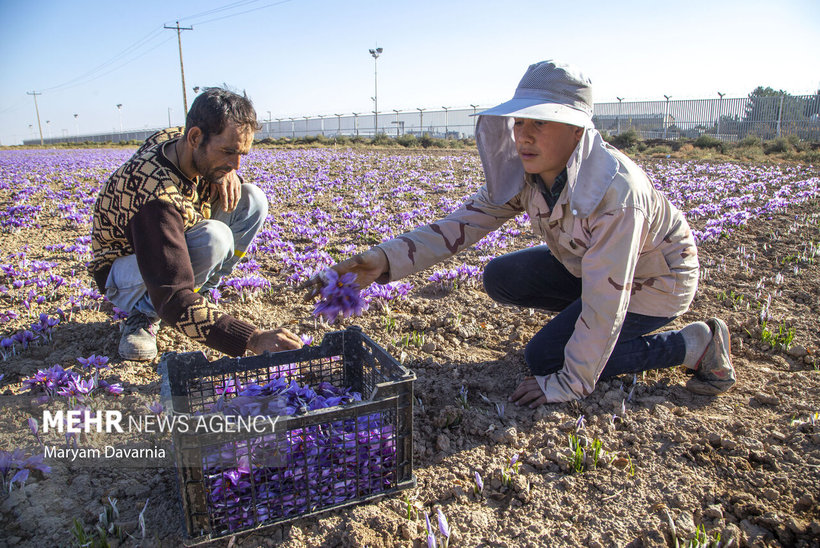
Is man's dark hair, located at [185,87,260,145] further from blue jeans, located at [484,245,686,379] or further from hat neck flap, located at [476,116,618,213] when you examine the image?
blue jeans, located at [484,245,686,379]

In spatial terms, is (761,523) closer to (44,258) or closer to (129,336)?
(129,336)

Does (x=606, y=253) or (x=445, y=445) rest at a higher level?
(x=606, y=253)

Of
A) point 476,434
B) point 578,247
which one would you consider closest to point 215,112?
point 578,247

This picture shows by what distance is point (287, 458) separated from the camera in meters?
1.96

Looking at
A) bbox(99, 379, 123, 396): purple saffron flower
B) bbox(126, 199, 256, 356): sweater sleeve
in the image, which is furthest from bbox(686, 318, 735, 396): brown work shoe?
bbox(99, 379, 123, 396): purple saffron flower

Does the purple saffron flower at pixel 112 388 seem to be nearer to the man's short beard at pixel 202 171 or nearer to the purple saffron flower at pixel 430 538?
the man's short beard at pixel 202 171

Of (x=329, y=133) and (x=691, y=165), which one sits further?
(x=329, y=133)

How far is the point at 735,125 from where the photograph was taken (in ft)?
122

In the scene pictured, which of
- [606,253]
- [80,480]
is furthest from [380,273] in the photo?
[80,480]

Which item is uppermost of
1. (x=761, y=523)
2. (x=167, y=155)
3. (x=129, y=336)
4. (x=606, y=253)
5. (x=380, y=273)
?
(x=167, y=155)

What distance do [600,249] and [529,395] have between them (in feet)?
2.84

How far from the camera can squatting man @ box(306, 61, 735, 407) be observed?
252 centimetres

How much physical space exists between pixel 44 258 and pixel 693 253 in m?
6.25

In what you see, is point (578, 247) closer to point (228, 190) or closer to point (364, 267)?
point (364, 267)
